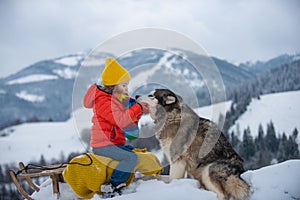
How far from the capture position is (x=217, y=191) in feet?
21.4

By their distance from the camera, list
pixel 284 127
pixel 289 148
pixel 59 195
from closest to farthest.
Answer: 1. pixel 59 195
2. pixel 289 148
3. pixel 284 127

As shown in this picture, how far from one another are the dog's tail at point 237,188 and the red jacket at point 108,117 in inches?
89.2

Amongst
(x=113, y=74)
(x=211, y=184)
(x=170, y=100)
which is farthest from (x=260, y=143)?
(x=113, y=74)

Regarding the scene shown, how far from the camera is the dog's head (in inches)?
302

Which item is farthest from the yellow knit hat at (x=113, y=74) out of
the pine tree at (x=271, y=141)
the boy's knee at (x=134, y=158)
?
the pine tree at (x=271, y=141)

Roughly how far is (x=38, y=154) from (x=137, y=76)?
176m

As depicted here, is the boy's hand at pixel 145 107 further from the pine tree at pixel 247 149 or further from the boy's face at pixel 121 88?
the pine tree at pixel 247 149

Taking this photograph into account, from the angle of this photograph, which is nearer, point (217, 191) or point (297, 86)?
point (217, 191)

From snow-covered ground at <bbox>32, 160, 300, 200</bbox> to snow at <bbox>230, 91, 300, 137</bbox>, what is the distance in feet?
394

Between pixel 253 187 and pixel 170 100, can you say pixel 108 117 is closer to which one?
pixel 170 100

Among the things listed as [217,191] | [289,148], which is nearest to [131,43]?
[217,191]

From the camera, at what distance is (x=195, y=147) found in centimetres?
726

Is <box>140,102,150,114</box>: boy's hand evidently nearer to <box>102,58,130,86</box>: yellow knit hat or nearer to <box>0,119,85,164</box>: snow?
<box>102,58,130,86</box>: yellow knit hat

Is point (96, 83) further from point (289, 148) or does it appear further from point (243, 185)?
point (289, 148)
